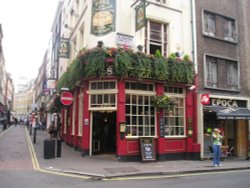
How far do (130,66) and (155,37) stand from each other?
3.14 meters

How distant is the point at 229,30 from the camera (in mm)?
19422

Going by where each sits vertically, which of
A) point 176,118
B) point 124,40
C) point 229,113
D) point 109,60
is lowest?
point 176,118

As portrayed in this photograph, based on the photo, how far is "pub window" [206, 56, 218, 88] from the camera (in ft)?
59.1

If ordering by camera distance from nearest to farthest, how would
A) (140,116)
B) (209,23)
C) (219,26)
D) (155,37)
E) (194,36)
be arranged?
(140,116), (155,37), (194,36), (209,23), (219,26)

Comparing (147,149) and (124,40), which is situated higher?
(124,40)

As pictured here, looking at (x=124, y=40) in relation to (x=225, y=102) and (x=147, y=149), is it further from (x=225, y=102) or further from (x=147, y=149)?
(x=225, y=102)

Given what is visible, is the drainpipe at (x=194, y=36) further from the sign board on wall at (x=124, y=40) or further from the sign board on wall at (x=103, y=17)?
the sign board on wall at (x=103, y=17)

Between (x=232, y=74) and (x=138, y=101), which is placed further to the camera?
(x=232, y=74)

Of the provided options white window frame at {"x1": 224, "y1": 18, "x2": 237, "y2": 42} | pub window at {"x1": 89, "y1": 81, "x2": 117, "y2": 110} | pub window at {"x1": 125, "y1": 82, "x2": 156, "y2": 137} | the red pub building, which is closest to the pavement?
the red pub building

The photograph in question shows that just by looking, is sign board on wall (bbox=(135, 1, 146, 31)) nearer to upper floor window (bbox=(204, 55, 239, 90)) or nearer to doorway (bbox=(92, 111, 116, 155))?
doorway (bbox=(92, 111, 116, 155))

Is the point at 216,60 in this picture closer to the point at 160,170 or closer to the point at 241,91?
the point at 241,91

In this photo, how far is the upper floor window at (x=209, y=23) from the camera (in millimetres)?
18336

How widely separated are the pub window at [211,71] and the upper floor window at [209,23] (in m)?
1.66

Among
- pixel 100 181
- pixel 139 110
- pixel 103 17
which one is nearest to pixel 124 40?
pixel 103 17
